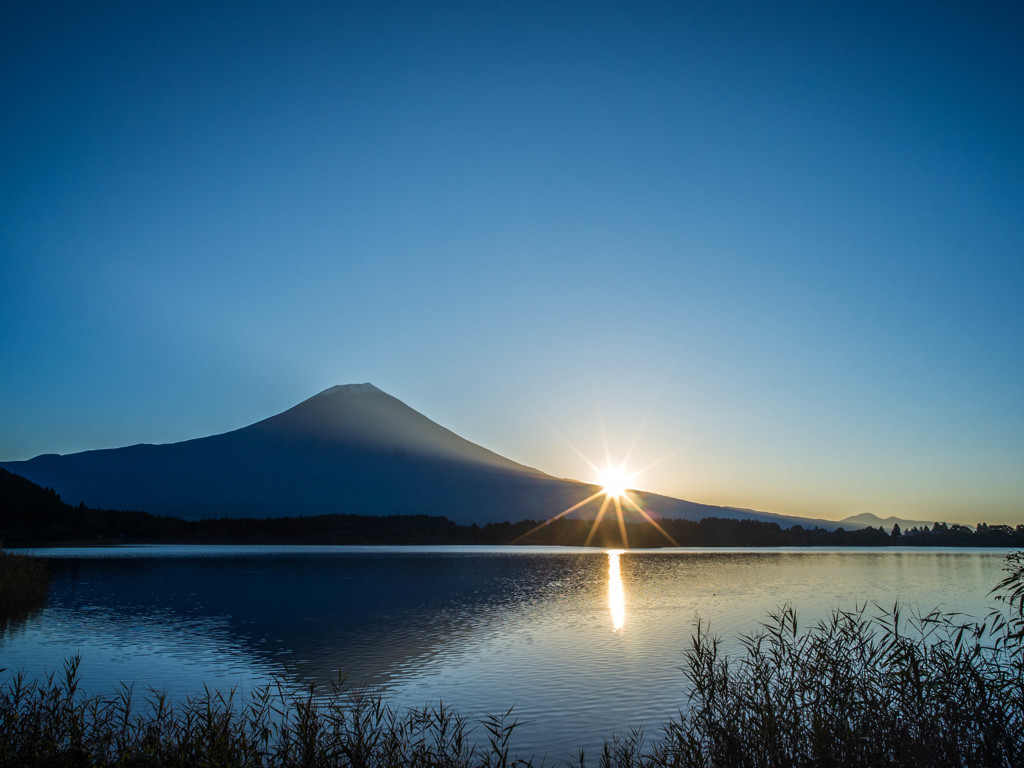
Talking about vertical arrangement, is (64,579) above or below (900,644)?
below

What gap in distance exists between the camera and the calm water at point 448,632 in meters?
16.3

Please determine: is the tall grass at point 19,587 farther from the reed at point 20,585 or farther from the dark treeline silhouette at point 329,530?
the dark treeline silhouette at point 329,530

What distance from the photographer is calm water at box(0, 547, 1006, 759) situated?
16.3 m

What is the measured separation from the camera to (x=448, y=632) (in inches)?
1007

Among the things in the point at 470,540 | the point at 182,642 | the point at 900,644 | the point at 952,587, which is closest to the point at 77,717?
the point at 900,644

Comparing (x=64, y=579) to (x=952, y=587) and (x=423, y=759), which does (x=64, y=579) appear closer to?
(x=423, y=759)

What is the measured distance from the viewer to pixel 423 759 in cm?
899

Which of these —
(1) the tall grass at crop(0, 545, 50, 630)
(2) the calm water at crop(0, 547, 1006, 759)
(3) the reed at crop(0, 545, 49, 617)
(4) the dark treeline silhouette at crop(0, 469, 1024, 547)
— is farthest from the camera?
(4) the dark treeline silhouette at crop(0, 469, 1024, 547)

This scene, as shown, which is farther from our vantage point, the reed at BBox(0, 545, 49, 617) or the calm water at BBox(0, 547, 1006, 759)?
the reed at BBox(0, 545, 49, 617)

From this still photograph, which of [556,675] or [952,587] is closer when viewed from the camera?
[556,675]

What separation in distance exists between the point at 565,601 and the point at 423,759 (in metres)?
29.1

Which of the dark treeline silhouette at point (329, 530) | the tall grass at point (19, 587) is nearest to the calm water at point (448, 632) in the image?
the tall grass at point (19, 587)

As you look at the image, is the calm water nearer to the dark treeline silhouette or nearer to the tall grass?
the tall grass

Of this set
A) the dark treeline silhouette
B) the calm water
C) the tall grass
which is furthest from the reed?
the dark treeline silhouette
